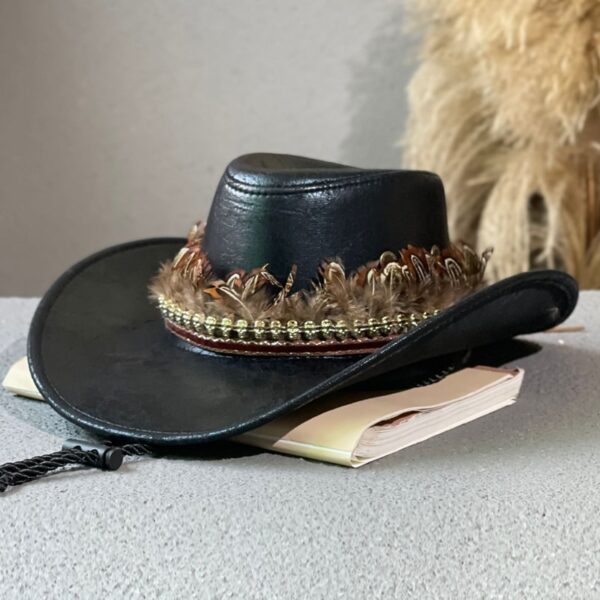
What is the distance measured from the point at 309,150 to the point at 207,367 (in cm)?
111

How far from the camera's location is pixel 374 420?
2.07 feet

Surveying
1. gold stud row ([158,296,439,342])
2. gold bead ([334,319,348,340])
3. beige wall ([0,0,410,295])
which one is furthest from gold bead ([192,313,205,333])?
beige wall ([0,0,410,295])

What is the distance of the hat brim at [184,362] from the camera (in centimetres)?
63

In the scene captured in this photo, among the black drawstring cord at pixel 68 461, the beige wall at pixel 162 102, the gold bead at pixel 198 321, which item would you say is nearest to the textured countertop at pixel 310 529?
the black drawstring cord at pixel 68 461

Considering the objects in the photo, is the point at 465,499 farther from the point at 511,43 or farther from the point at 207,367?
the point at 511,43

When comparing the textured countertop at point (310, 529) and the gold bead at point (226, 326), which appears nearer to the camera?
the textured countertop at point (310, 529)

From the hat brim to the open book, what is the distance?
0.02 meters

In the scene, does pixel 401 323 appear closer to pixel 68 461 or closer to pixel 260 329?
pixel 260 329

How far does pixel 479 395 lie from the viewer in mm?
725

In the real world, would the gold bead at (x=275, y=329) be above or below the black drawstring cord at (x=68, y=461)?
above

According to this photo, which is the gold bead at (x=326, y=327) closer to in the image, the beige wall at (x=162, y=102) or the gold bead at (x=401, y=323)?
the gold bead at (x=401, y=323)

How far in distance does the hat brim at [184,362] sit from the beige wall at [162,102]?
95cm


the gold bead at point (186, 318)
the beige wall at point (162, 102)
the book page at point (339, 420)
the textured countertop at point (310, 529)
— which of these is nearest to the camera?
the textured countertop at point (310, 529)

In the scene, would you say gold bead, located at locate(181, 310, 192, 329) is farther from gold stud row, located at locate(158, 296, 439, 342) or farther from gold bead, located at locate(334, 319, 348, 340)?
gold bead, located at locate(334, 319, 348, 340)
